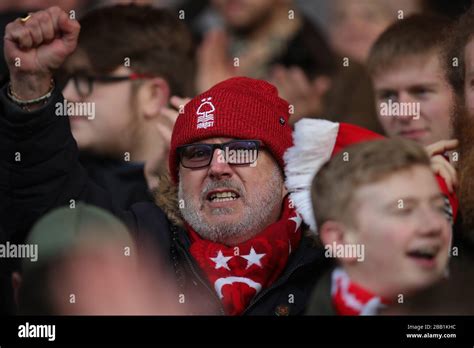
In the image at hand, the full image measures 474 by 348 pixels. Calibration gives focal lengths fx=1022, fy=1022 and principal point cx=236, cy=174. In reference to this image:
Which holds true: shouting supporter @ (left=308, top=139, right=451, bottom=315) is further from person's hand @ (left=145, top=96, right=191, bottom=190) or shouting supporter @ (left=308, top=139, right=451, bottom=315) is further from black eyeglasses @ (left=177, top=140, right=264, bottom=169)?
person's hand @ (left=145, top=96, right=191, bottom=190)

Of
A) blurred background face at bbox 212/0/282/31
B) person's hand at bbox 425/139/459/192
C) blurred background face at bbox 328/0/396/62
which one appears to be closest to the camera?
person's hand at bbox 425/139/459/192

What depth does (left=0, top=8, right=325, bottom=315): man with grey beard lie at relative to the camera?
3.56m

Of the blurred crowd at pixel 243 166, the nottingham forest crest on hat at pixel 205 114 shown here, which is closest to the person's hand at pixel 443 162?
the blurred crowd at pixel 243 166

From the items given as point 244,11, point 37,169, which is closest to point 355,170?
point 244,11

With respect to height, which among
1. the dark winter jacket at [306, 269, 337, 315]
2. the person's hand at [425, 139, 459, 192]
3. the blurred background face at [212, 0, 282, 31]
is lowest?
the dark winter jacket at [306, 269, 337, 315]

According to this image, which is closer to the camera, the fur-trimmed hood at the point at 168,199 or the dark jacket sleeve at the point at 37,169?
the dark jacket sleeve at the point at 37,169

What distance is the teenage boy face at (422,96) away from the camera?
368 cm

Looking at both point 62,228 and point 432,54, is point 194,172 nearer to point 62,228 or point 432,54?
point 62,228

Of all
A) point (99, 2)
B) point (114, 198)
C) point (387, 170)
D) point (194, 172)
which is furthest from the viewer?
point (99, 2)

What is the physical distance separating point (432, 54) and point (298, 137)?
0.58 metres

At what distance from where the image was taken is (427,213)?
11.1ft

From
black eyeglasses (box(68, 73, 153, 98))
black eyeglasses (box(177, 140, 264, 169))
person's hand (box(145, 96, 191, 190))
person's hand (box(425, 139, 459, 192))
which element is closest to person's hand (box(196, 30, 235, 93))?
person's hand (box(145, 96, 191, 190))

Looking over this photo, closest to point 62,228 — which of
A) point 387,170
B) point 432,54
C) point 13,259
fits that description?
point 13,259

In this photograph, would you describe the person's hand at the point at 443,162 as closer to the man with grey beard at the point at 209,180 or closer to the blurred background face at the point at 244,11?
the man with grey beard at the point at 209,180
